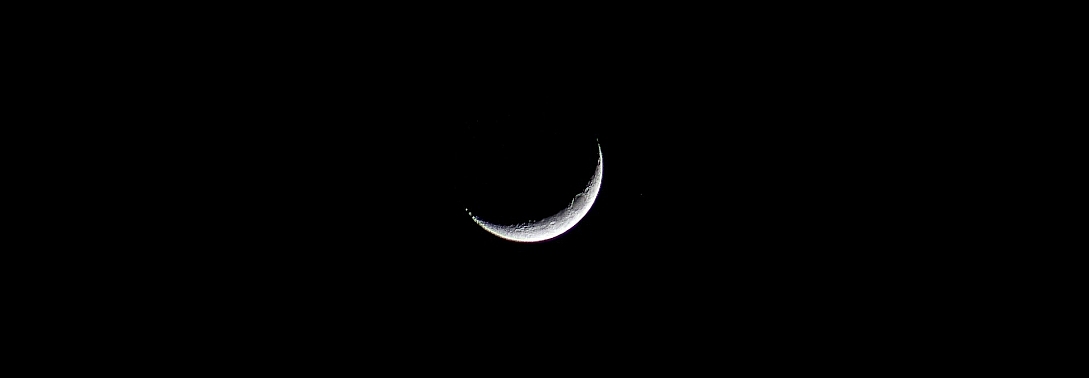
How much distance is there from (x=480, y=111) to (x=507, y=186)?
0.31m

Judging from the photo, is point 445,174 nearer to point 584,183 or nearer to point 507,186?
point 507,186

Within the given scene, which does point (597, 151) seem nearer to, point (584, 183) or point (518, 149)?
point (584, 183)

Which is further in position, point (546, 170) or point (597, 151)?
point (597, 151)

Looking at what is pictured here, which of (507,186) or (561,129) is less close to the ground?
(561,129)

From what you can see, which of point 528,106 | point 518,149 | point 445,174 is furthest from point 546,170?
point 445,174

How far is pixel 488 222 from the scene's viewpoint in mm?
2148

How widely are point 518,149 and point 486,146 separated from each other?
Answer: 0.39 ft

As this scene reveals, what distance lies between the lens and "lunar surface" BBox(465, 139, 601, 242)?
2125 mm

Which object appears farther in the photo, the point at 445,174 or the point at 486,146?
the point at 445,174

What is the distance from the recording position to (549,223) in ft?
7.06

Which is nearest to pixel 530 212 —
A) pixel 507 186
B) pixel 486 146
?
pixel 507 186

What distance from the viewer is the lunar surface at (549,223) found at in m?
2.12

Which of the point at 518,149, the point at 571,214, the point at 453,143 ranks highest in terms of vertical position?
the point at 453,143

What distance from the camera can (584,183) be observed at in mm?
2105
